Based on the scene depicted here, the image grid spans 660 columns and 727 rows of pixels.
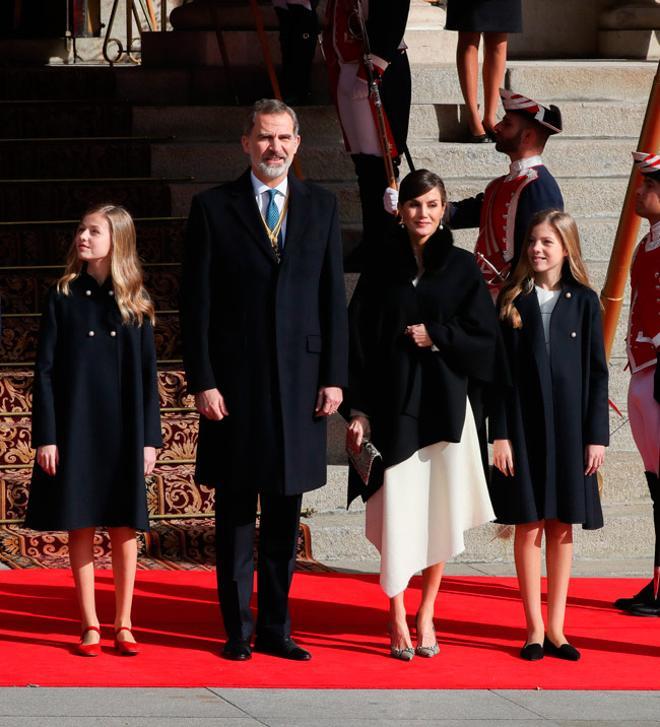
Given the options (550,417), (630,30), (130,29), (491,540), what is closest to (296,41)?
(630,30)

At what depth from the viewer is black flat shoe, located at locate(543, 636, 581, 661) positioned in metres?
5.89

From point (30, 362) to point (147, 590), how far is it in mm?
2170

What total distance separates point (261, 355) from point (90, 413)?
60cm

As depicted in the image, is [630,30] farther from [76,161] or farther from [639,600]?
[639,600]

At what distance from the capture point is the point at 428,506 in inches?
233

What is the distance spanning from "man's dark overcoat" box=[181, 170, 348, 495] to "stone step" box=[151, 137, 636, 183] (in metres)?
3.84

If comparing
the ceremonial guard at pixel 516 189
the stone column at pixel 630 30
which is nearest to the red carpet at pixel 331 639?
the ceremonial guard at pixel 516 189

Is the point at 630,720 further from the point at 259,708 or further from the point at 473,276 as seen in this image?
the point at 473,276

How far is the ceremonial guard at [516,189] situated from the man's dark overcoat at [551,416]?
2.51ft

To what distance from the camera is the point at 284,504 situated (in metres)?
5.87

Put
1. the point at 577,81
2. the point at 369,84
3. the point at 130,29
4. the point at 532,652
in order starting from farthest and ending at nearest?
the point at 130,29, the point at 577,81, the point at 369,84, the point at 532,652

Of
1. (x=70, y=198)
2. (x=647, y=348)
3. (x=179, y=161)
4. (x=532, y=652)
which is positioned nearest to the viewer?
(x=532, y=652)

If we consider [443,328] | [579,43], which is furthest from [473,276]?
[579,43]

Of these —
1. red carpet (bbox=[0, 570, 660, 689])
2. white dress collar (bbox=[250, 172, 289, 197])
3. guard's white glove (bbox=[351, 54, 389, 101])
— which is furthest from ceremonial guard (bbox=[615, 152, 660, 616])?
guard's white glove (bbox=[351, 54, 389, 101])
